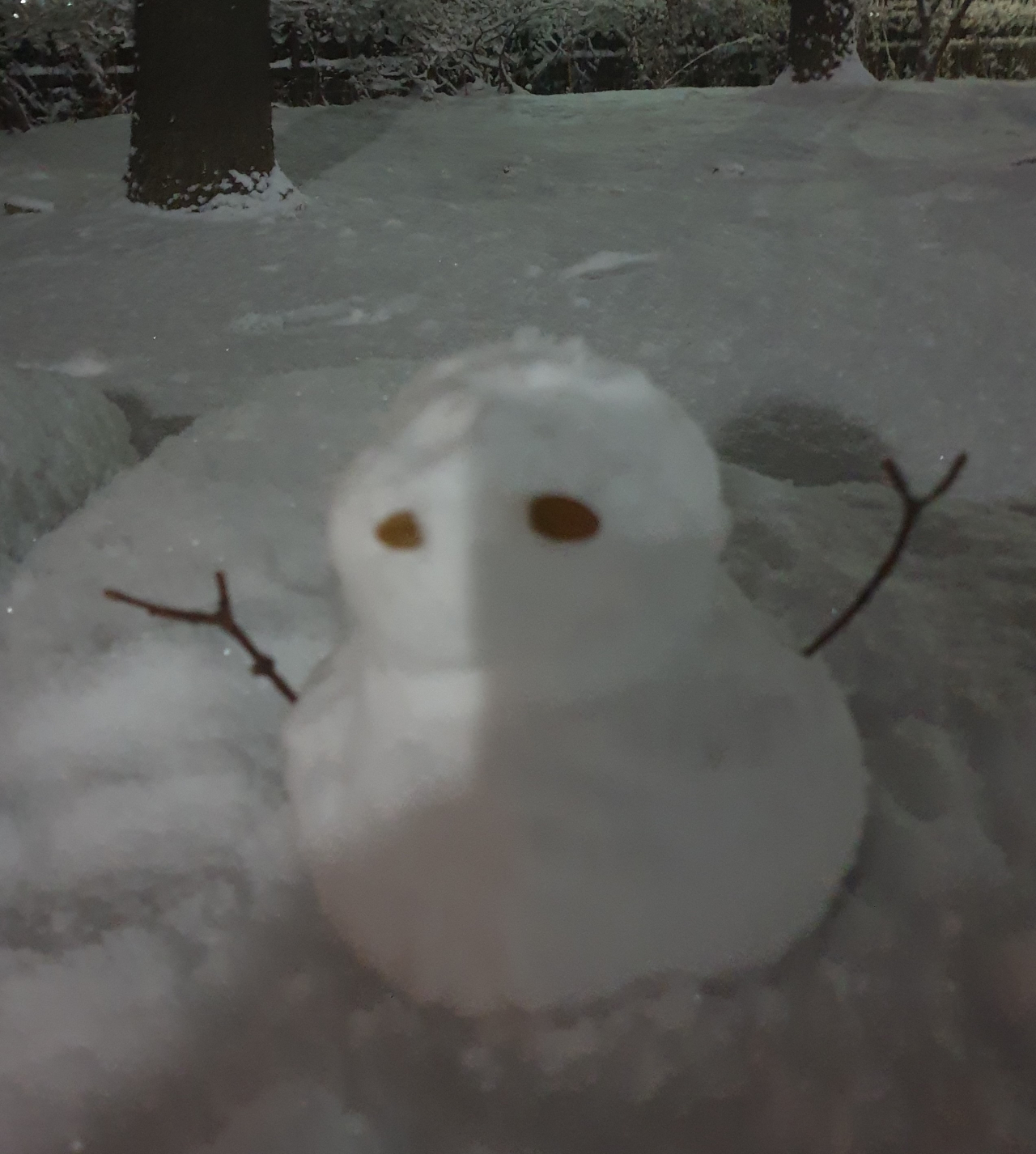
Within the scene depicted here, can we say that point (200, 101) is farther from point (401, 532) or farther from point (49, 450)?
point (401, 532)

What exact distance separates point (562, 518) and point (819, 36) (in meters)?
5.09

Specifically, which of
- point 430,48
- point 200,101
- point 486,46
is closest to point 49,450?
point 200,101

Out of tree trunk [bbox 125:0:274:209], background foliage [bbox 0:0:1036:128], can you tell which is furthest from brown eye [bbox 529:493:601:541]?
background foliage [bbox 0:0:1036:128]

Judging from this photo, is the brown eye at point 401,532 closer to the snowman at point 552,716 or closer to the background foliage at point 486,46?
the snowman at point 552,716

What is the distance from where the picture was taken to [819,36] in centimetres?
461

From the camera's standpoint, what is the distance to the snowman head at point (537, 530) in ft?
2.24

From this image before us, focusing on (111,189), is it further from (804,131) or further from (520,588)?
(520,588)

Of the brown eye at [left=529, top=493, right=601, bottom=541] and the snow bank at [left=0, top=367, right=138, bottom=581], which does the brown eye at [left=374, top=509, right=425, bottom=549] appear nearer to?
the brown eye at [left=529, top=493, right=601, bottom=541]

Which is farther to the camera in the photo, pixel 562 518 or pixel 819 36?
pixel 819 36

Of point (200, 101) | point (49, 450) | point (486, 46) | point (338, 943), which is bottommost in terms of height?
point (338, 943)

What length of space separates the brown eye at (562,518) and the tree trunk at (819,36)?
4.81 m

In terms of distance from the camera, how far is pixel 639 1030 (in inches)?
29.9

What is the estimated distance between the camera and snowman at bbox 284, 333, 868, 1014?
0.69m

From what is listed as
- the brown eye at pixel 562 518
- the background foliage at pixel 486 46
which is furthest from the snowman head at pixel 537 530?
the background foliage at pixel 486 46
